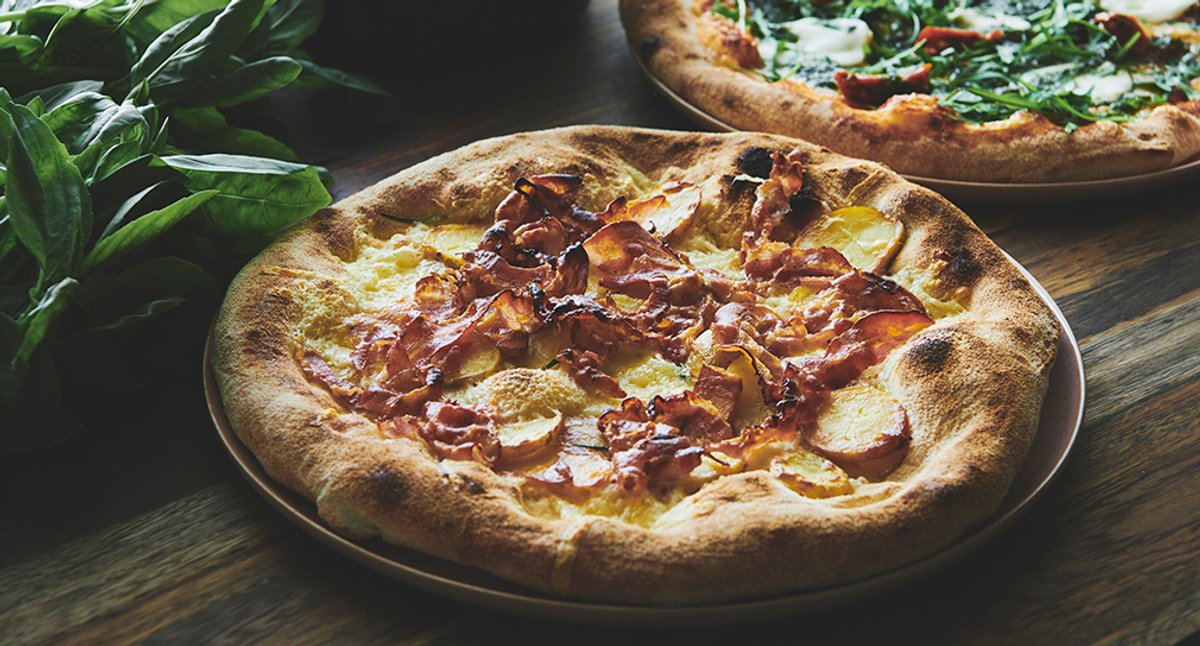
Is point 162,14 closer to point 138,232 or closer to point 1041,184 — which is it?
point 138,232

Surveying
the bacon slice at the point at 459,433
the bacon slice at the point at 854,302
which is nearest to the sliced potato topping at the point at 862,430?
the bacon slice at the point at 854,302

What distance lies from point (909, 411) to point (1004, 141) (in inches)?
57.6

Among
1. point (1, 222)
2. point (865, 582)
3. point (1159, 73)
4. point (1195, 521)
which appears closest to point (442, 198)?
point (1, 222)

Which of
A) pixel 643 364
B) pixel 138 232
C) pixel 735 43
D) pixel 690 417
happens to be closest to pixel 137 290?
pixel 138 232

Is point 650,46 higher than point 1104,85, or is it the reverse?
point 650,46

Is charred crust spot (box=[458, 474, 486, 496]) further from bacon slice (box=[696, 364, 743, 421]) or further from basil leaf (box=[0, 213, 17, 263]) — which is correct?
basil leaf (box=[0, 213, 17, 263])

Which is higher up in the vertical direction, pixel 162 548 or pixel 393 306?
pixel 393 306

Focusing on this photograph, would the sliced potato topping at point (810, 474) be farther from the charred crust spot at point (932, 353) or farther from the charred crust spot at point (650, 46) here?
the charred crust spot at point (650, 46)

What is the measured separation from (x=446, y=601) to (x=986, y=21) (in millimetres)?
3350

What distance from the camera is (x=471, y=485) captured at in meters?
2.33

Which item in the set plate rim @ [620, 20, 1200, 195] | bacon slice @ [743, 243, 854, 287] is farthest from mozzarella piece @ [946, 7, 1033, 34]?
bacon slice @ [743, 243, 854, 287]

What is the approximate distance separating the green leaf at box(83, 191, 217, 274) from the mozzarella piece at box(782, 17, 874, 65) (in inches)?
98.3

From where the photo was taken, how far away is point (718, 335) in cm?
283

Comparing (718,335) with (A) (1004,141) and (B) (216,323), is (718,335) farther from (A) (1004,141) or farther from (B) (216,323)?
(A) (1004,141)
